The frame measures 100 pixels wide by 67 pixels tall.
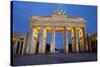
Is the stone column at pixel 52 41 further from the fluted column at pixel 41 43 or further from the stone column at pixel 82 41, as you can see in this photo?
the stone column at pixel 82 41

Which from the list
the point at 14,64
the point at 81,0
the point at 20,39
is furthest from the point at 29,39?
the point at 81,0

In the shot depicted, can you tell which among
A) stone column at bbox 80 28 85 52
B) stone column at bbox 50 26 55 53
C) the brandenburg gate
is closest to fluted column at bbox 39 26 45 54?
the brandenburg gate

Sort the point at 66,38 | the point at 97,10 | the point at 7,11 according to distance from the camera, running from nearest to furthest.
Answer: the point at 7,11, the point at 66,38, the point at 97,10

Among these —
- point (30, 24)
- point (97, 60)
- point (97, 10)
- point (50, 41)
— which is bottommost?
point (97, 60)

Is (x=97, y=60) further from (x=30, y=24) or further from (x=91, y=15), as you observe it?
(x=30, y=24)

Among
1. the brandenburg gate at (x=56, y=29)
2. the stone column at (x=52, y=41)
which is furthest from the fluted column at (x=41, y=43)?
the stone column at (x=52, y=41)

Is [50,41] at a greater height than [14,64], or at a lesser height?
greater

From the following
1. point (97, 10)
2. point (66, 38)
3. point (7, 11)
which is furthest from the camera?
point (97, 10)
